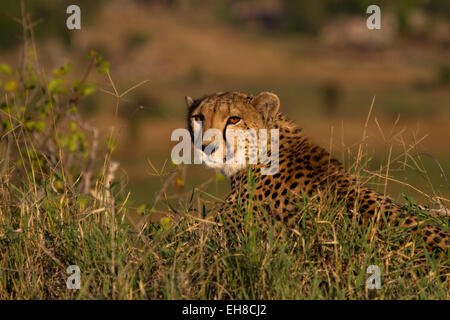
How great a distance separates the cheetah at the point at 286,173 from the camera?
4254 mm

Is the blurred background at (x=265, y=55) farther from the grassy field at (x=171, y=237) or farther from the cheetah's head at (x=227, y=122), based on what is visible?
the cheetah's head at (x=227, y=122)

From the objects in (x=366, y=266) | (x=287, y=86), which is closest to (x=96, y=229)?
(x=366, y=266)

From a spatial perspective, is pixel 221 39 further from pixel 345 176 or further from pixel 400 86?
pixel 345 176

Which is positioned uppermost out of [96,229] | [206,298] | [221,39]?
[221,39]

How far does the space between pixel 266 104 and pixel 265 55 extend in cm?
5844

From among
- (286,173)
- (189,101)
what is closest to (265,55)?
(189,101)

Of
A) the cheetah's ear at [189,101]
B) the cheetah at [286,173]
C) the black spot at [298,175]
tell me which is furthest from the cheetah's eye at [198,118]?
the black spot at [298,175]

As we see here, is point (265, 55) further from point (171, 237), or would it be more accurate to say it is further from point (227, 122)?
point (171, 237)

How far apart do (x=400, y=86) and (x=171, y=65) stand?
19.4 meters

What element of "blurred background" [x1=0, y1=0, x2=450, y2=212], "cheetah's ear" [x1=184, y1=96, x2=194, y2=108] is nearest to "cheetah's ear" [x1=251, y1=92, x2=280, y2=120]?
"cheetah's ear" [x1=184, y1=96, x2=194, y2=108]

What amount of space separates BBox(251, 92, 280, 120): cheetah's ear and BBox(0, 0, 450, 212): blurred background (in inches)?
1293

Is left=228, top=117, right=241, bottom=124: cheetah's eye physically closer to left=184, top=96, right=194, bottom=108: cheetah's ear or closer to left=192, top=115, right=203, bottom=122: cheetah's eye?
left=192, top=115, right=203, bottom=122: cheetah's eye

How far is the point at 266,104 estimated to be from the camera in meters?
4.99

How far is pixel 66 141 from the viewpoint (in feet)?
20.8
